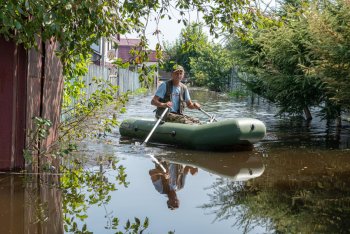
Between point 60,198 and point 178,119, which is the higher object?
point 178,119

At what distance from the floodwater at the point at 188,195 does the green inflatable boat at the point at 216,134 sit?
209 millimetres

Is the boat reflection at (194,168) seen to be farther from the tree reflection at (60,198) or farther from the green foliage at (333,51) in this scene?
the green foliage at (333,51)

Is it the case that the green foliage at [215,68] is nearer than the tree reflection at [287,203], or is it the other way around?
the tree reflection at [287,203]

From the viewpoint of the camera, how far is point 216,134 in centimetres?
1037

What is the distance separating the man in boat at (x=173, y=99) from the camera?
1141 cm

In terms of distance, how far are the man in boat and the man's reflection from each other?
7.86 feet

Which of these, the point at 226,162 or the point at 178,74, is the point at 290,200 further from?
the point at 178,74

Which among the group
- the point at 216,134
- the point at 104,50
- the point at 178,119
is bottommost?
the point at 216,134

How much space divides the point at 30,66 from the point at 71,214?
2772mm

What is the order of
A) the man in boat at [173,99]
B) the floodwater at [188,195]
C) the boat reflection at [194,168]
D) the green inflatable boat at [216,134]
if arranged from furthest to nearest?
the man in boat at [173,99]
the green inflatable boat at [216,134]
the boat reflection at [194,168]
the floodwater at [188,195]

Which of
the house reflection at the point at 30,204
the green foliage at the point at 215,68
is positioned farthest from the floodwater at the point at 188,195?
the green foliage at the point at 215,68

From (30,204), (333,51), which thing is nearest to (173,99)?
(333,51)

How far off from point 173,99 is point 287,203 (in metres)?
5.56

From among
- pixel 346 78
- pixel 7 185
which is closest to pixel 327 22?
pixel 346 78
